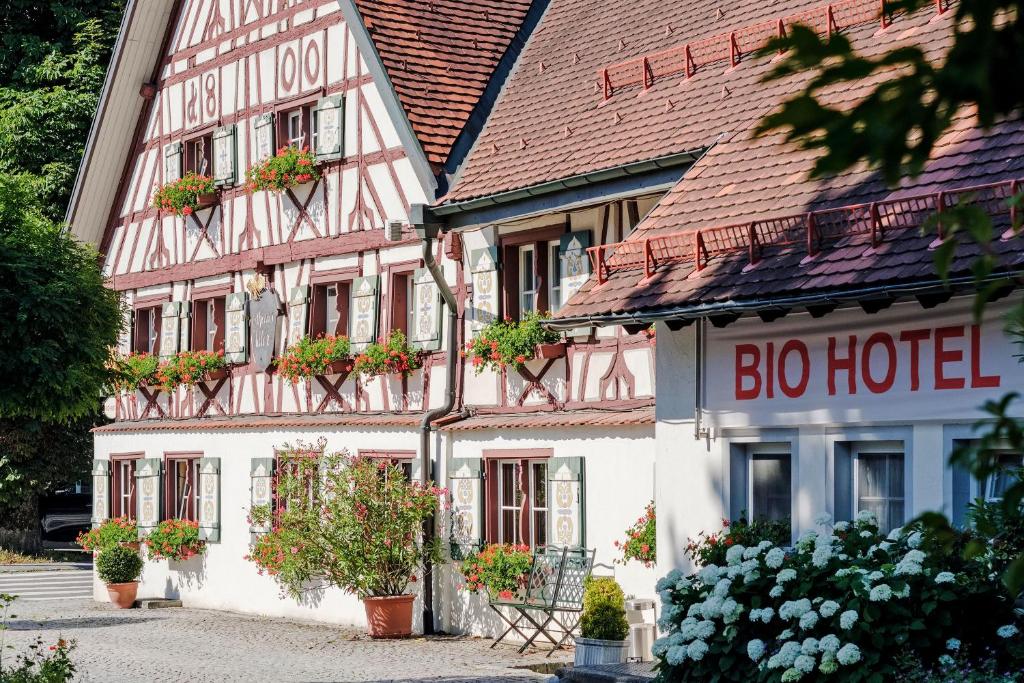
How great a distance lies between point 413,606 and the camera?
18016 millimetres

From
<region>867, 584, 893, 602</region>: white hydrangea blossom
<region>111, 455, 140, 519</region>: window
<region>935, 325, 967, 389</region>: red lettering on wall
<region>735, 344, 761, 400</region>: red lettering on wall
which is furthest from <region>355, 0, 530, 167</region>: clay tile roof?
<region>867, 584, 893, 602</region>: white hydrangea blossom

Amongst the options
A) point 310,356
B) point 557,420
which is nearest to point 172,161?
point 310,356

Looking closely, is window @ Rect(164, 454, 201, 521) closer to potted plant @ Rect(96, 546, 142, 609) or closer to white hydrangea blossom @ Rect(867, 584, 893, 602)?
potted plant @ Rect(96, 546, 142, 609)

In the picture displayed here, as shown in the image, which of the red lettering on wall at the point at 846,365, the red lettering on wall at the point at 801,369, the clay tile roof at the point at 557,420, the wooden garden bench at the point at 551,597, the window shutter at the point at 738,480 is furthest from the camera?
the wooden garden bench at the point at 551,597

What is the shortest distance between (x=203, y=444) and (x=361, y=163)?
5.56m

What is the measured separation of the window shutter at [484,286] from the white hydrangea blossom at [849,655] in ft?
29.2

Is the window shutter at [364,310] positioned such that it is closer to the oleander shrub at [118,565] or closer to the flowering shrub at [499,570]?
the flowering shrub at [499,570]

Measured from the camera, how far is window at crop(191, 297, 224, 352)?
23281 mm

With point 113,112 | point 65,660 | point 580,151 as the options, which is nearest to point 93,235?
point 113,112

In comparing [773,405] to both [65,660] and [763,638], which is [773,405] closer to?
[763,638]

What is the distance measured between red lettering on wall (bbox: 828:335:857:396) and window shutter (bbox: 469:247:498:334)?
268 inches

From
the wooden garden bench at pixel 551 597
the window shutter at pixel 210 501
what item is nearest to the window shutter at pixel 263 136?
the window shutter at pixel 210 501

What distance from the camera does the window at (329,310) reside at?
2042 cm

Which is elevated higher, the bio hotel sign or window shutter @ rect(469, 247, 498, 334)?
window shutter @ rect(469, 247, 498, 334)
